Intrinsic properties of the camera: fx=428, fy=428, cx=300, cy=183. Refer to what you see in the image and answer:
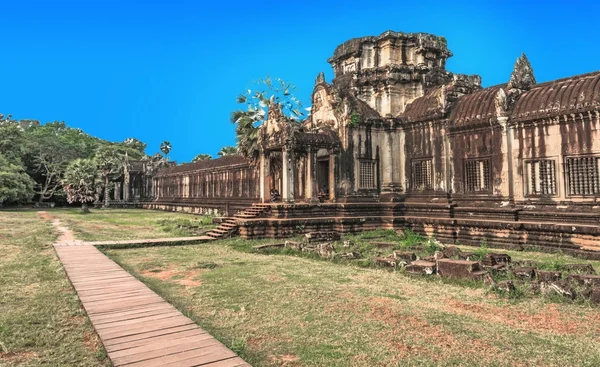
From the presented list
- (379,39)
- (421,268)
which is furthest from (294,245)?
(379,39)

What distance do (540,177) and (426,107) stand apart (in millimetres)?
5669

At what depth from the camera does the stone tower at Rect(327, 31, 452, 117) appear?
19719 mm

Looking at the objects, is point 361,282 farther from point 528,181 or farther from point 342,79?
point 342,79

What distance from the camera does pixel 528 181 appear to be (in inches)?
563

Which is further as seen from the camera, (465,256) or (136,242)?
(136,242)

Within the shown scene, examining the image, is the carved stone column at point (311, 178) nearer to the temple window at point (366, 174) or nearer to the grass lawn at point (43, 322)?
the temple window at point (366, 174)

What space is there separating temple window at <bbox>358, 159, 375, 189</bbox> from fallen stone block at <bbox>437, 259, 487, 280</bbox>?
10227 millimetres

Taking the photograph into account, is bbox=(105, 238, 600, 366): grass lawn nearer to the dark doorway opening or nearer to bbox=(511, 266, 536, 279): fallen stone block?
bbox=(511, 266, 536, 279): fallen stone block

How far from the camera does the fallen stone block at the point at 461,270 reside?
328 inches

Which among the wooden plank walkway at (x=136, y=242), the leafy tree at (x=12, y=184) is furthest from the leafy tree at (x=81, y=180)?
the wooden plank walkway at (x=136, y=242)

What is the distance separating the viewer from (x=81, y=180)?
136 ft

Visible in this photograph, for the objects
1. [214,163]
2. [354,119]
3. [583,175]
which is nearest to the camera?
[583,175]

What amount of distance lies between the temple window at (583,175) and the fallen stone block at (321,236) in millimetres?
7750

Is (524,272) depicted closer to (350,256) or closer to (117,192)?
(350,256)
